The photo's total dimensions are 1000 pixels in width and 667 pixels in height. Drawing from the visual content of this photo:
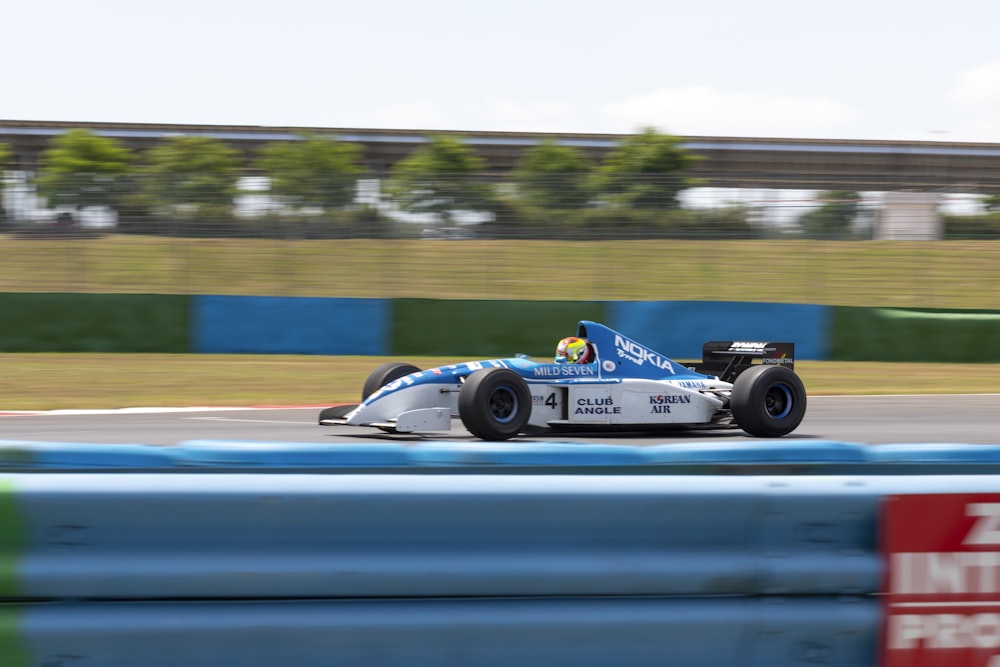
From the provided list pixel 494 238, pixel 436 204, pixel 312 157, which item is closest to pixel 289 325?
pixel 436 204

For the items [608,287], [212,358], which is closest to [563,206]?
[608,287]

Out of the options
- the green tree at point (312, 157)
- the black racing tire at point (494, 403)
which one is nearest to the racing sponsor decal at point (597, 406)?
the black racing tire at point (494, 403)

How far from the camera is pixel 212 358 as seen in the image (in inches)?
739

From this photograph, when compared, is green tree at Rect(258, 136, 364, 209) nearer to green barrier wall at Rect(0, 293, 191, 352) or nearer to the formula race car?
green barrier wall at Rect(0, 293, 191, 352)

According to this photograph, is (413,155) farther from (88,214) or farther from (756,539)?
(756,539)

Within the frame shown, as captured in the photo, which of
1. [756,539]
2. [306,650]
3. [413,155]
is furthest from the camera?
[413,155]

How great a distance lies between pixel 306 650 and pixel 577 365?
23.1ft

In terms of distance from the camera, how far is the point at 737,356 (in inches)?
440

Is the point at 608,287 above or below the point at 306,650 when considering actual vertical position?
above

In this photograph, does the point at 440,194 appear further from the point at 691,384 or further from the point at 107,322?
the point at 691,384

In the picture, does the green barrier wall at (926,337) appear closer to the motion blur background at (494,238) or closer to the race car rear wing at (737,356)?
the motion blur background at (494,238)

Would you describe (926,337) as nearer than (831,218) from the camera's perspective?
Yes

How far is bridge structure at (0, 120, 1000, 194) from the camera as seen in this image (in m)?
44.8

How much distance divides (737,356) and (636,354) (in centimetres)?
145
